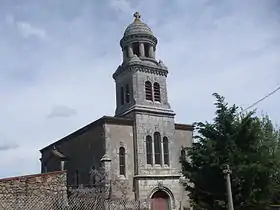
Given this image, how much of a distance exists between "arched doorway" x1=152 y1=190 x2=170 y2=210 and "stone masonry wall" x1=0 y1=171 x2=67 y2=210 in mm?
15133

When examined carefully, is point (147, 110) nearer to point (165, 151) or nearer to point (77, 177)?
point (165, 151)

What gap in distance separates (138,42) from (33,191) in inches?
835

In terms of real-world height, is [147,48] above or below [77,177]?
above

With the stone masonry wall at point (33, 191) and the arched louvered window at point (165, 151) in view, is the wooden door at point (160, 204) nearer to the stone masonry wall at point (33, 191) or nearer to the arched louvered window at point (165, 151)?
the arched louvered window at point (165, 151)

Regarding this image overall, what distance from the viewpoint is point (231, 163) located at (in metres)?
15.8

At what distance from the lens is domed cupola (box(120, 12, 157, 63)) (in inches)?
1374

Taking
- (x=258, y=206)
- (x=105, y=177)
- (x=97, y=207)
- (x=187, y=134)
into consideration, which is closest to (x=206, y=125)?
(x=258, y=206)

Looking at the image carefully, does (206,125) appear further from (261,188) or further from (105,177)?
(105,177)

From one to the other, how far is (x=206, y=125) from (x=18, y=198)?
8.03 metres

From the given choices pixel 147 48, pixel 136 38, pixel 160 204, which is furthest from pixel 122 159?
pixel 136 38

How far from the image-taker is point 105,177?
28.8 m

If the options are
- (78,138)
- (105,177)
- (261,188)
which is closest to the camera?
(261,188)

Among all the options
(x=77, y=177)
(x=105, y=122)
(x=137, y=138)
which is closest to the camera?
(x=105, y=122)

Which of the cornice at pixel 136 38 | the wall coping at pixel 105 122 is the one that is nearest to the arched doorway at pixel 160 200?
the wall coping at pixel 105 122
